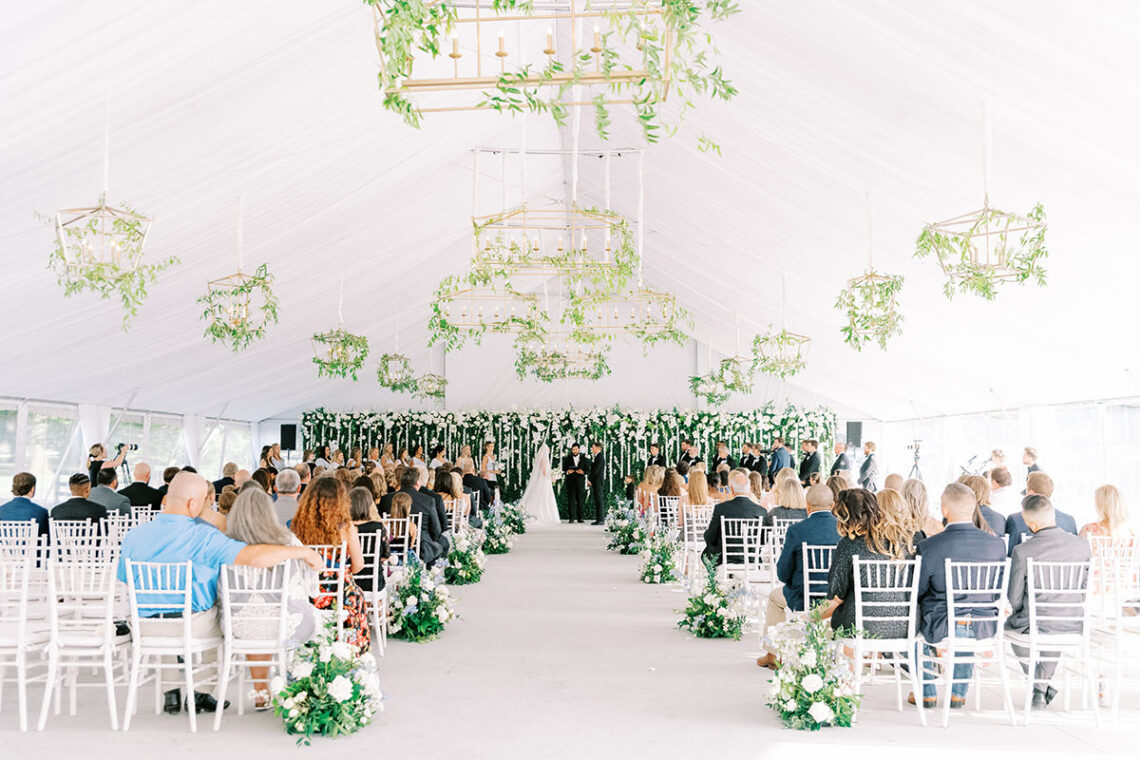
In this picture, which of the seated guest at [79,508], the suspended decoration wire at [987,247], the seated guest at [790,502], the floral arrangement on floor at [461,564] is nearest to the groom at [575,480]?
the floral arrangement on floor at [461,564]

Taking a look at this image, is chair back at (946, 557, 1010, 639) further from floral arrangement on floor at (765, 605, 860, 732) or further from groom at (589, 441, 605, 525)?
groom at (589, 441, 605, 525)

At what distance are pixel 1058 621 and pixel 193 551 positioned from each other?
4.85 m

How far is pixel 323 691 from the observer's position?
5043 mm

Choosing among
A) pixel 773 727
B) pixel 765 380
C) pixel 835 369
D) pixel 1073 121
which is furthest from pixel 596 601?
pixel 765 380

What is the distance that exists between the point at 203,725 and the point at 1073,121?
20.4ft

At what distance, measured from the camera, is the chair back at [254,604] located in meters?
5.18

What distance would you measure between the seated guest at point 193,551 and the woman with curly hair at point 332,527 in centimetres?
87

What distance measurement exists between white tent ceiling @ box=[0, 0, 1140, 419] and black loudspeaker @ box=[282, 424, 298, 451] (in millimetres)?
7654

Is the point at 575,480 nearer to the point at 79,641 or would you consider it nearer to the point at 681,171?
the point at 681,171

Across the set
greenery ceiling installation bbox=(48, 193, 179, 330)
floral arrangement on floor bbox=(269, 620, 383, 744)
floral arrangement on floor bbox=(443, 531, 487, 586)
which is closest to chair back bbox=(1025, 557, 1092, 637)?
floral arrangement on floor bbox=(269, 620, 383, 744)

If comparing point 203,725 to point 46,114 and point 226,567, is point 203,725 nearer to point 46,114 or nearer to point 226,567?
point 226,567

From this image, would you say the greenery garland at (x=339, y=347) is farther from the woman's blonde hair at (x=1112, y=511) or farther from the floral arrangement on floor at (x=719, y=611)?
the woman's blonde hair at (x=1112, y=511)

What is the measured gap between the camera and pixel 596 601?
994cm

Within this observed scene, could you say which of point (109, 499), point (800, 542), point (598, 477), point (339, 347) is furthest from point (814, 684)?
point (598, 477)
